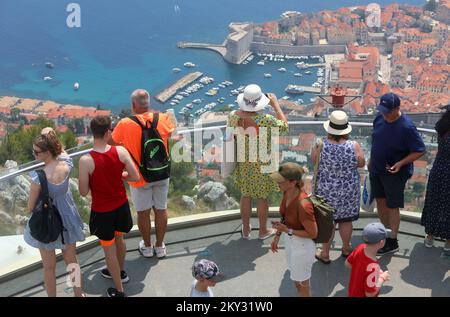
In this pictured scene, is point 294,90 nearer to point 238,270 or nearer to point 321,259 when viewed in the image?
point 321,259

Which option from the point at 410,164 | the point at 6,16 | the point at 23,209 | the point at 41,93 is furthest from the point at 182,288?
the point at 6,16

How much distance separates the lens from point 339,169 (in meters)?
3.72

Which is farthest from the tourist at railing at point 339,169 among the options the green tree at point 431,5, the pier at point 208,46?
the green tree at point 431,5

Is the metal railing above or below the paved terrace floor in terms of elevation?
above

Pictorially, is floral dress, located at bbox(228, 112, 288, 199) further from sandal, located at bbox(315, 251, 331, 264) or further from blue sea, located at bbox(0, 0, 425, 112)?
blue sea, located at bbox(0, 0, 425, 112)

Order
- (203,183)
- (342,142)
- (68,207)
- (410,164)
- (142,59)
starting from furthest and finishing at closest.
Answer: (142,59), (203,183), (410,164), (342,142), (68,207)

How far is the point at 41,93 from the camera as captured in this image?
7975 centimetres

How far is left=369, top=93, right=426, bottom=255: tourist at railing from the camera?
12.5 ft

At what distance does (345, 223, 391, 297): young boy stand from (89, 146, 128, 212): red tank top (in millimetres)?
1400

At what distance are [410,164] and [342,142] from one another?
23.2 inches

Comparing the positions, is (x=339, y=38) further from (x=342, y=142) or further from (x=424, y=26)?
(x=342, y=142)

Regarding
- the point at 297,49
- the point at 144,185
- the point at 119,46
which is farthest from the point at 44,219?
the point at 119,46

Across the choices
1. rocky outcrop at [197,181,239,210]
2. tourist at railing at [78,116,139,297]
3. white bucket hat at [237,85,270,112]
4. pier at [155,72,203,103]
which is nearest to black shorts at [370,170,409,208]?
white bucket hat at [237,85,270,112]

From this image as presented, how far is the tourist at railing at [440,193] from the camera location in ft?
12.4
